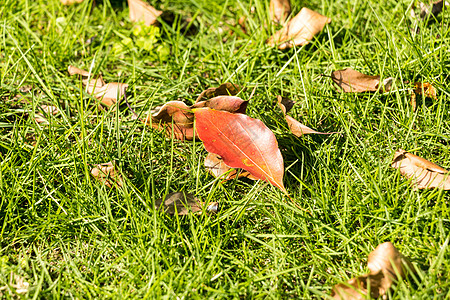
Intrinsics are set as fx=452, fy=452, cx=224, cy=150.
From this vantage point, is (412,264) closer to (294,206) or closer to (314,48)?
(294,206)

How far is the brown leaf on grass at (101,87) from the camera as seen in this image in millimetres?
2342

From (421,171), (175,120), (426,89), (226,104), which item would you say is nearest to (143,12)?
(175,120)

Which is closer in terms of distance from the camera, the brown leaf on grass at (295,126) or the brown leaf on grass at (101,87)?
the brown leaf on grass at (295,126)

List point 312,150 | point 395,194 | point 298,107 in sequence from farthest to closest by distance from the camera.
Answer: point 298,107 → point 312,150 → point 395,194

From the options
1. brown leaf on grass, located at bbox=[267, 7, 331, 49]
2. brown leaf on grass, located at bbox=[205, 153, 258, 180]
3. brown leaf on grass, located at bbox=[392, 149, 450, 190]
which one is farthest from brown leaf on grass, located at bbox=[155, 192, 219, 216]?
brown leaf on grass, located at bbox=[267, 7, 331, 49]

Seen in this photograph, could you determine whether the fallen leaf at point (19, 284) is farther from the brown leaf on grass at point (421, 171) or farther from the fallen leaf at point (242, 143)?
the brown leaf on grass at point (421, 171)

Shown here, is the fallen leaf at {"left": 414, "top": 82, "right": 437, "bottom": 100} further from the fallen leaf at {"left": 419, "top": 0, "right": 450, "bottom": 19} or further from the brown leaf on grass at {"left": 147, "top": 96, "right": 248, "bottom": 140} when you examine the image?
the brown leaf on grass at {"left": 147, "top": 96, "right": 248, "bottom": 140}


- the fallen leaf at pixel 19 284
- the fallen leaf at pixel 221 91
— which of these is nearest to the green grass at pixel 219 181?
the fallen leaf at pixel 19 284

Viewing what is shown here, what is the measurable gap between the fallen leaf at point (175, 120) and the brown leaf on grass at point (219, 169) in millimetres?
187

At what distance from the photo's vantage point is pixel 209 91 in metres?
2.12

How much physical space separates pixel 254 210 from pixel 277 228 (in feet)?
0.44

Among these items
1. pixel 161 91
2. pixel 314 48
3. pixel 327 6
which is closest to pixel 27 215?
pixel 161 91

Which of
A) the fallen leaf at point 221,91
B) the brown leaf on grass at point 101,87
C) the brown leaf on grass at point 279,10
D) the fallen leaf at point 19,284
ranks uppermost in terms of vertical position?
the brown leaf on grass at point 279,10

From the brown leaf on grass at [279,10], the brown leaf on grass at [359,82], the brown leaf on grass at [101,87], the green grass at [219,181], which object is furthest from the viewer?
the brown leaf on grass at [279,10]
